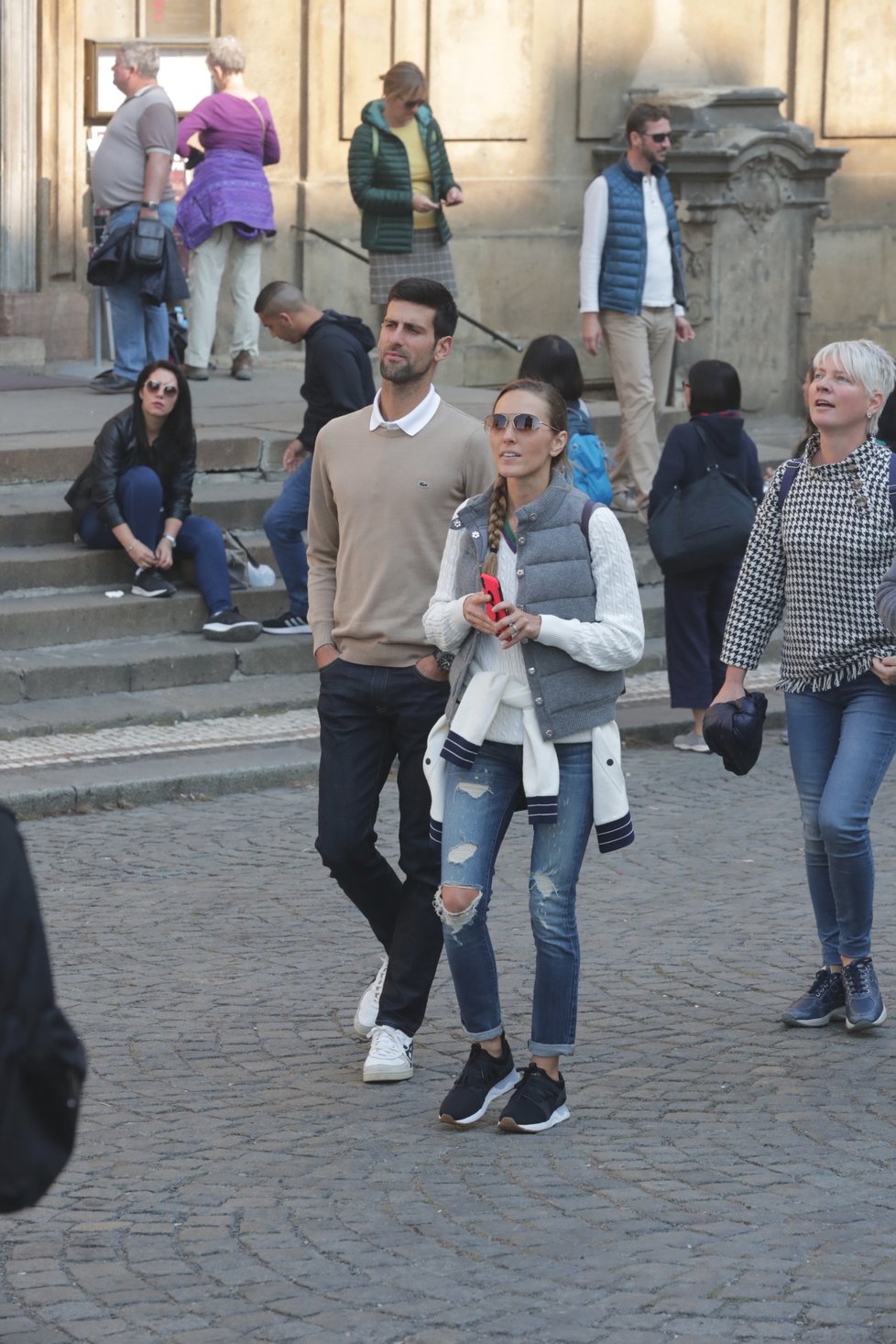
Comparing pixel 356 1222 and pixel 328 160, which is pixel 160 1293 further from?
pixel 328 160

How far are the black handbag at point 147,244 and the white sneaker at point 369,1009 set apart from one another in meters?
7.20

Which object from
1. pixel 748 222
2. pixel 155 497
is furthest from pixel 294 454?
pixel 748 222

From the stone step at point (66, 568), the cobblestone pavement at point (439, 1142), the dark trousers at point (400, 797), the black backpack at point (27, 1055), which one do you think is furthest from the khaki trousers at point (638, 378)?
the black backpack at point (27, 1055)

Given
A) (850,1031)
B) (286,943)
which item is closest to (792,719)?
(850,1031)

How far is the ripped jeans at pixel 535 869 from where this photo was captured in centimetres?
527

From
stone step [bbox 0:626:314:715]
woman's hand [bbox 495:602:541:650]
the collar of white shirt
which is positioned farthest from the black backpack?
stone step [bbox 0:626:314:715]

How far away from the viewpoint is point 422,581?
5676mm

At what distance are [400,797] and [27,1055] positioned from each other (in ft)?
8.62

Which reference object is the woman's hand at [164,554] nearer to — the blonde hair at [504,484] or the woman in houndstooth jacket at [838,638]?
the woman in houndstooth jacket at [838,638]

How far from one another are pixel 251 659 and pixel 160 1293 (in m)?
6.33

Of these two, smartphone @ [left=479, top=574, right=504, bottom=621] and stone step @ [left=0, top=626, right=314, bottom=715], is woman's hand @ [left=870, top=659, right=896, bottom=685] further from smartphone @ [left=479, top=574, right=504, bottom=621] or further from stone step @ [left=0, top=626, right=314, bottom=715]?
stone step @ [left=0, top=626, right=314, bottom=715]

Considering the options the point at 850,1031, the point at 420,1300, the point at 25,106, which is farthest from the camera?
the point at 25,106

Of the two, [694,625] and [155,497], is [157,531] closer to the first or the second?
[155,497]

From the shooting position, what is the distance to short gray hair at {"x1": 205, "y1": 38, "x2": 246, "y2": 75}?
13930 mm
